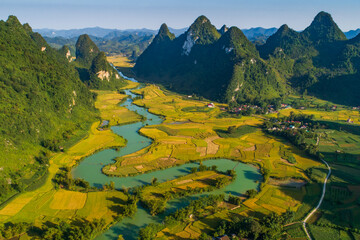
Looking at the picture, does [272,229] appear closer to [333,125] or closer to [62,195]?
[62,195]

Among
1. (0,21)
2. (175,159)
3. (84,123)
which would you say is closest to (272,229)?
(175,159)

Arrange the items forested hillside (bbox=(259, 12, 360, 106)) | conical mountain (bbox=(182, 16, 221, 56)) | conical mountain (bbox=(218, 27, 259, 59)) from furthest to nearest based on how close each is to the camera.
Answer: conical mountain (bbox=(182, 16, 221, 56)) → conical mountain (bbox=(218, 27, 259, 59)) → forested hillside (bbox=(259, 12, 360, 106))

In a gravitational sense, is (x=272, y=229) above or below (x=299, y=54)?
below

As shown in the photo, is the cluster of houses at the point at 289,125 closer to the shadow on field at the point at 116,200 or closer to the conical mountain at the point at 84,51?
the shadow on field at the point at 116,200

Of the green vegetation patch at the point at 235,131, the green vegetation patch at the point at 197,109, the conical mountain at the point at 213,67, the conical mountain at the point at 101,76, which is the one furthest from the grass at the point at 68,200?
the conical mountain at the point at 101,76

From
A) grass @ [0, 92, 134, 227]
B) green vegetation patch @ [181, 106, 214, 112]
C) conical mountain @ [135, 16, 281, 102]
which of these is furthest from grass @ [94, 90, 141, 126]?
conical mountain @ [135, 16, 281, 102]

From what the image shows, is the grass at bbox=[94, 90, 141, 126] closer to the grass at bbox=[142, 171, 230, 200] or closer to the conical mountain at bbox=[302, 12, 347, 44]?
the grass at bbox=[142, 171, 230, 200]

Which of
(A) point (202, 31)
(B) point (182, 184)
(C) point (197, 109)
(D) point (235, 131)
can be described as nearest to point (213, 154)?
(B) point (182, 184)
